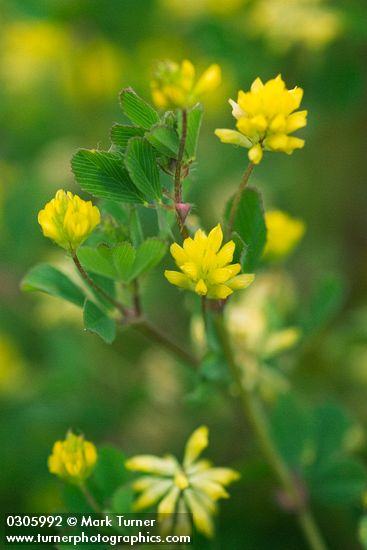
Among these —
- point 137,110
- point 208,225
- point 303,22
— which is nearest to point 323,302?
point 137,110

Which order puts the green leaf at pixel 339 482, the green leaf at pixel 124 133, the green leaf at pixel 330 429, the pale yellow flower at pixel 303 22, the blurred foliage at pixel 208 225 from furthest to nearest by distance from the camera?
the pale yellow flower at pixel 303 22 < the blurred foliage at pixel 208 225 < the green leaf at pixel 330 429 < the green leaf at pixel 339 482 < the green leaf at pixel 124 133

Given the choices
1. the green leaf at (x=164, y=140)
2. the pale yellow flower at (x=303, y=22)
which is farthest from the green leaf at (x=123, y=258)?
the pale yellow flower at (x=303, y=22)

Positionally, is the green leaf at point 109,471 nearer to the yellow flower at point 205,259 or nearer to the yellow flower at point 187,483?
the yellow flower at point 187,483

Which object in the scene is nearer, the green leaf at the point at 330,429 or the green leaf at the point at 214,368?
the green leaf at the point at 214,368

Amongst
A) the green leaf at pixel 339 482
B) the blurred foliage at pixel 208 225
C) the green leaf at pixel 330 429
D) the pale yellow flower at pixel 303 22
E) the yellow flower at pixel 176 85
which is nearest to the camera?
the yellow flower at pixel 176 85

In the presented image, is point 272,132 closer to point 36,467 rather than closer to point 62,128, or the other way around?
point 36,467

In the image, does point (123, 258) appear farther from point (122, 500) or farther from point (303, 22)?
point (303, 22)

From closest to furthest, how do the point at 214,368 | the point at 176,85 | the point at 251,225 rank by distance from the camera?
the point at 176,85, the point at 251,225, the point at 214,368
